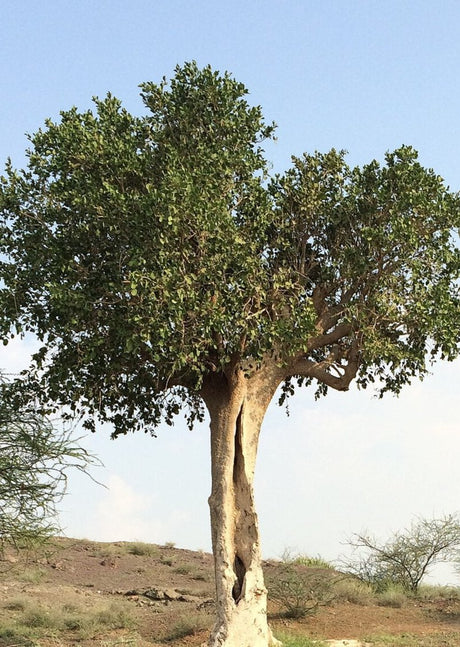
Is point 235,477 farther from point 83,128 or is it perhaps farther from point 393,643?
point 83,128

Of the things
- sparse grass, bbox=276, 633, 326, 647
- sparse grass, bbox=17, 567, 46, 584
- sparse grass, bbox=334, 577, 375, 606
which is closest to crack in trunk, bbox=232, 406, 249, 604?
sparse grass, bbox=276, 633, 326, 647

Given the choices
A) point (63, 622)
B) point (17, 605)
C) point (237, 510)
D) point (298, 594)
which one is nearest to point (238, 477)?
point (237, 510)

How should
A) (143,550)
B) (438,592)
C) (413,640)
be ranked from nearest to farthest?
1. (413,640)
2. (438,592)
3. (143,550)

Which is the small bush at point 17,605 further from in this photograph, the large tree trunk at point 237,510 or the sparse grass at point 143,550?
the sparse grass at point 143,550

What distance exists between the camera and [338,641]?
2091cm

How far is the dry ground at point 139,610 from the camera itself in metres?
22.0

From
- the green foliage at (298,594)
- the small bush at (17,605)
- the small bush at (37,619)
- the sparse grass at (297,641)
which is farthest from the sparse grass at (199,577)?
the sparse grass at (297,641)

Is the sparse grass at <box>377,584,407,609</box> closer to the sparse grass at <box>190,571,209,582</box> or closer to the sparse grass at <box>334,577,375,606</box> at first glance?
the sparse grass at <box>334,577,375,606</box>

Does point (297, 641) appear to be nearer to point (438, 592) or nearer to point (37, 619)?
point (37, 619)

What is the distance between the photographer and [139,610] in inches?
1067

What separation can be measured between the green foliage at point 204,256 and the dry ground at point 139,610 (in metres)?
5.61

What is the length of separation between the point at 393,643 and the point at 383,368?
6.84m

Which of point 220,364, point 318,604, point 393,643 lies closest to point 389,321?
point 220,364

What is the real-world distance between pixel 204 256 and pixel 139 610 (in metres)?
14.4
